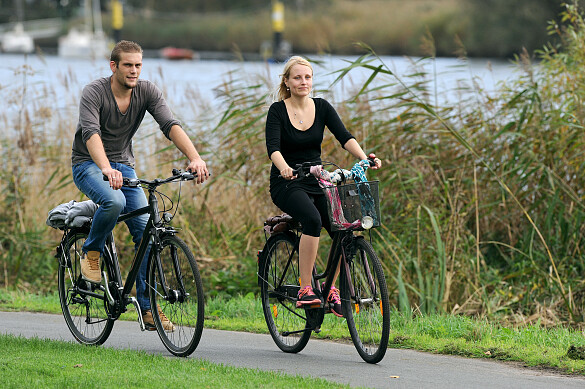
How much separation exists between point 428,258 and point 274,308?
2.60 meters

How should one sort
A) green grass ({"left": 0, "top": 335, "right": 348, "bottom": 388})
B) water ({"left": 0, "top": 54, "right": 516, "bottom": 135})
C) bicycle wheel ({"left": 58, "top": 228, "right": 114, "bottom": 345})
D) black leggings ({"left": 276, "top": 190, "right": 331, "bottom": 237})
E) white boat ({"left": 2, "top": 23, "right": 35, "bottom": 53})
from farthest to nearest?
white boat ({"left": 2, "top": 23, "right": 35, "bottom": 53})
water ({"left": 0, "top": 54, "right": 516, "bottom": 135})
bicycle wheel ({"left": 58, "top": 228, "right": 114, "bottom": 345})
black leggings ({"left": 276, "top": 190, "right": 331, "bottom": 237})
green grass ({"left": 0, "top": 335, "right": 348, "bottom": 388})

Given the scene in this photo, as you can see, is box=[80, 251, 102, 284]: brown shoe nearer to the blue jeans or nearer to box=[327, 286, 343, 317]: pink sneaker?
the blue jeans

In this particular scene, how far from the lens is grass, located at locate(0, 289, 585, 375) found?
20.2 ft

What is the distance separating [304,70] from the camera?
6.17m

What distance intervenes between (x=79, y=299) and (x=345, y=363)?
Result: 2.06 m

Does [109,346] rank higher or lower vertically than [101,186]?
lower

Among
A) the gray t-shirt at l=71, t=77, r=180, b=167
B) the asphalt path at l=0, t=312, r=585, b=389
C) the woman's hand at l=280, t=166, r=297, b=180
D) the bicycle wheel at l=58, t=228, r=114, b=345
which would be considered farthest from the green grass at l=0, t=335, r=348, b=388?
the gray t-shirt at l=71, t=77, r=180, b=167

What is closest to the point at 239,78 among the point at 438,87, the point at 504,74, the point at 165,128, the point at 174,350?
the point at 438,87

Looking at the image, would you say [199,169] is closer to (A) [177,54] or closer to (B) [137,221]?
(B) [137,221]

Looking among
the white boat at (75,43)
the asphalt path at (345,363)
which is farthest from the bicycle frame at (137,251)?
the white boat at (75,43)

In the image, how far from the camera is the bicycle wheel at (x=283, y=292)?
645cm

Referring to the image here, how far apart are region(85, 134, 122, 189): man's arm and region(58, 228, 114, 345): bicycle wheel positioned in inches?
36.1

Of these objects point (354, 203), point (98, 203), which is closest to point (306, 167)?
point (354, 203)

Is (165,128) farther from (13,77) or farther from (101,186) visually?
(13,77)
